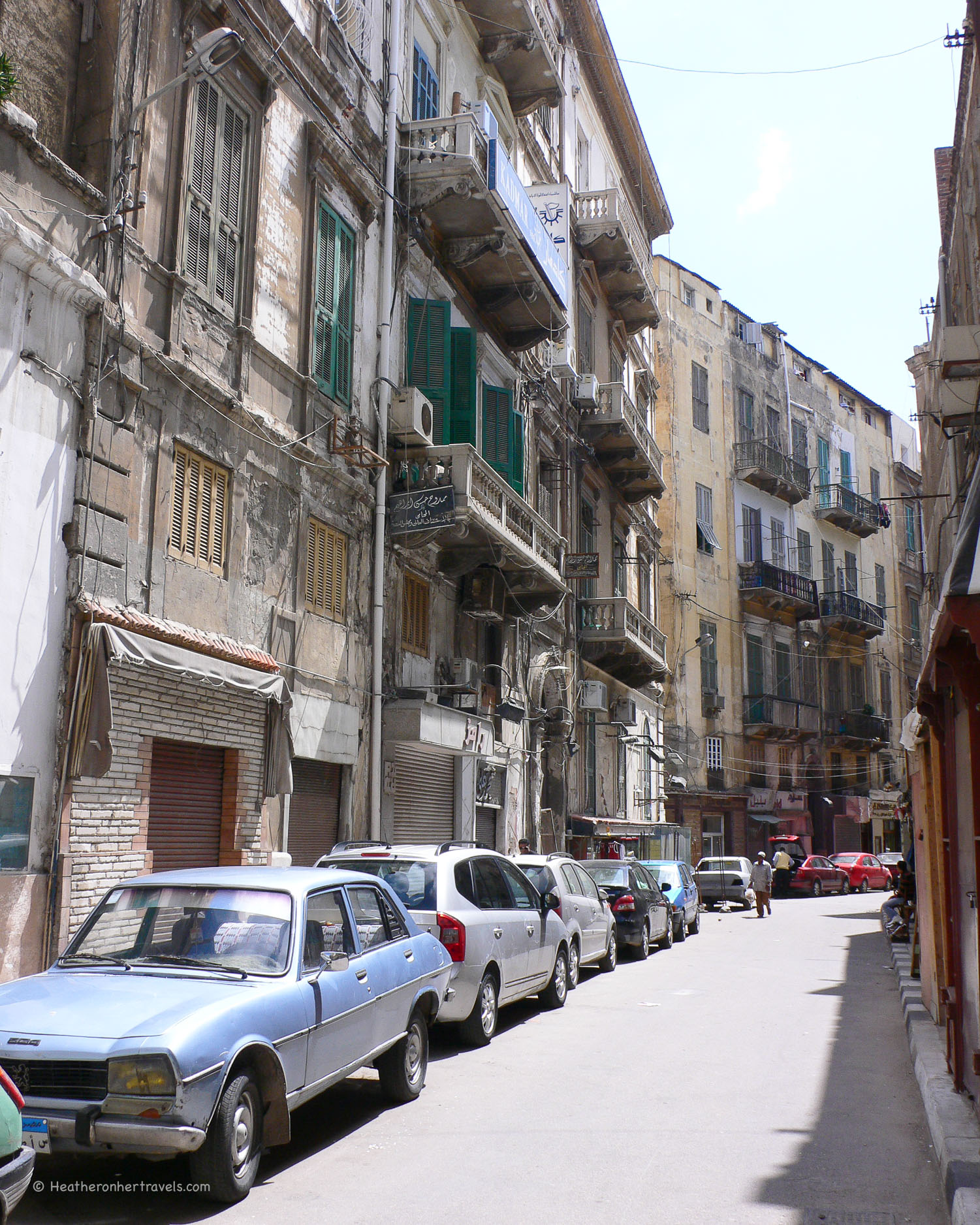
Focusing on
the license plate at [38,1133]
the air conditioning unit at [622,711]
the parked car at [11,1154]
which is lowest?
the license plate at [38,1133]

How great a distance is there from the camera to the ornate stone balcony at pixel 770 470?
45.1m

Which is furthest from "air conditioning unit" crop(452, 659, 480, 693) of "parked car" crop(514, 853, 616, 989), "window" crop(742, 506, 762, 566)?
"window" crop(742, 506, 762, 566)

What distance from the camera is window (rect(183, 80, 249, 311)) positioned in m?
12.2

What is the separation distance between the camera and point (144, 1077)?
16.6ft

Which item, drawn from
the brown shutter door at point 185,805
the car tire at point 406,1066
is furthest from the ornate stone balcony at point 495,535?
the car tire at point 406,1066

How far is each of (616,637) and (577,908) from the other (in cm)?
1318

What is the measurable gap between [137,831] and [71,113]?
6765mm

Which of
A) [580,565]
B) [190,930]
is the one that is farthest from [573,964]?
[580,565]

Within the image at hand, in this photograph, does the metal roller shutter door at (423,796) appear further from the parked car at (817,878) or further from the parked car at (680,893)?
the parked car at (817,878)

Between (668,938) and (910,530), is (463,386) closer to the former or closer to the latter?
(668,938)

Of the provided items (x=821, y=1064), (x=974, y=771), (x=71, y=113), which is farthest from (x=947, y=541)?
(x=71, y=113)

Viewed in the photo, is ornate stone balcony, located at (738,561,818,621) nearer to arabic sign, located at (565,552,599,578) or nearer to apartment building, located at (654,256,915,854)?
apartment building, located at (654,256,915,854)

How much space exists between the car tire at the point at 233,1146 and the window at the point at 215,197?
8909 millimetres

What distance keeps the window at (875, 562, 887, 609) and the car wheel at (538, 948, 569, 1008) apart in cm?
4679
